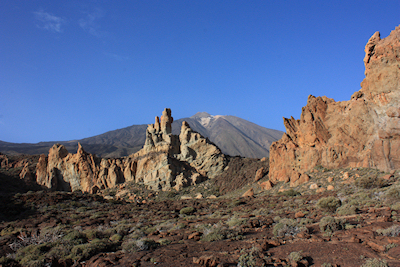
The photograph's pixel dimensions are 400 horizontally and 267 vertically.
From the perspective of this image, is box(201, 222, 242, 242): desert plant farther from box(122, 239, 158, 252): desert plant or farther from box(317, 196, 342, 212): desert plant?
box(317, 196, 342, 212): desert plant

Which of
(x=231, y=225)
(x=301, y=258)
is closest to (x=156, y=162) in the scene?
(x=231, y=225)

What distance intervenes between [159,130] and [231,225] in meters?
41.4

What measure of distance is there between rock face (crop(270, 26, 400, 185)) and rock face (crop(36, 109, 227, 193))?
824 inches

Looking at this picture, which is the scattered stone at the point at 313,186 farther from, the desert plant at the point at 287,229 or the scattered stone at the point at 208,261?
the scattered stone at the point at 208,261

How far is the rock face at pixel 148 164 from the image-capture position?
4694 cm

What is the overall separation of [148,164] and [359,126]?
3762 cm

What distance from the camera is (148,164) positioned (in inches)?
1917

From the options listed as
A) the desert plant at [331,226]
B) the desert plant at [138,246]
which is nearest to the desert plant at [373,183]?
the desert plant at [331,226]

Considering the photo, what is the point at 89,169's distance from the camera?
174 ft

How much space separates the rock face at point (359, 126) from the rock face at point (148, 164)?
68.7 feet

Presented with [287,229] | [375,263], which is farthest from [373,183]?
[375,263]

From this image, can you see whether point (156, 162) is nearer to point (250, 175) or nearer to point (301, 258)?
point (250, 175)

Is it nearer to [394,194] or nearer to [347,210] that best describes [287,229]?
[347,210]

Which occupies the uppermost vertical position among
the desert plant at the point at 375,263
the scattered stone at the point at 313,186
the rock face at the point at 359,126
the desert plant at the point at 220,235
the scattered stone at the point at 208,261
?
the rock face at the point at 359,126
